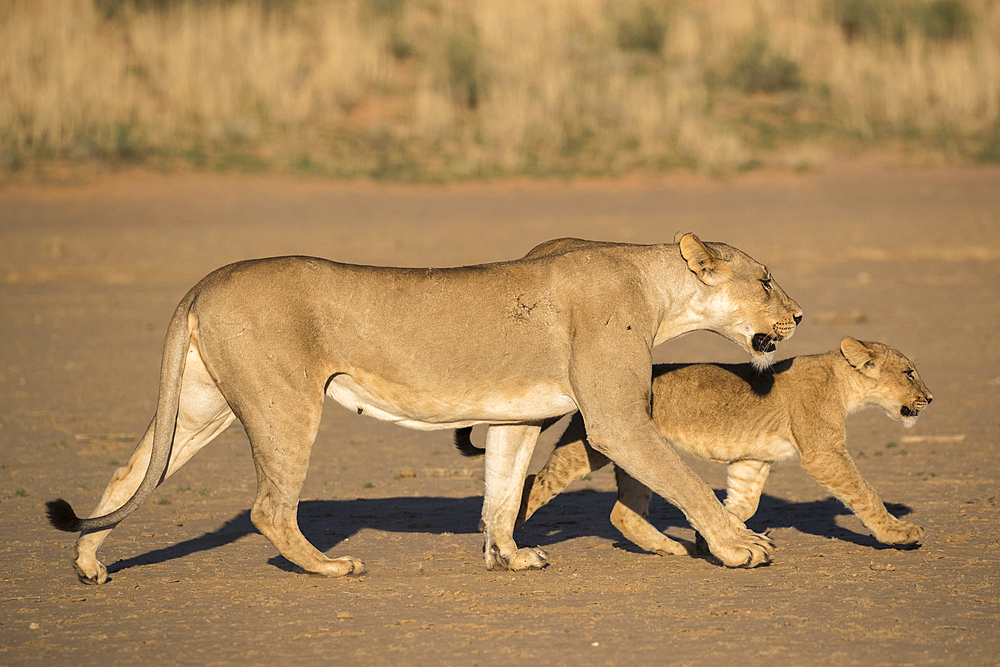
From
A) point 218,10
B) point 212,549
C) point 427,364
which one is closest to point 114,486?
point 212,549

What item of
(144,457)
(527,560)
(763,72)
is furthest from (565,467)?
(763,72)

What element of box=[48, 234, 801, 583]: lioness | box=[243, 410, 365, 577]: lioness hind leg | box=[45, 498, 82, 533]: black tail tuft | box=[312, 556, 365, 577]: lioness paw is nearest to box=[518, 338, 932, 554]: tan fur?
box=[48, 234, 801, 583]: lioness

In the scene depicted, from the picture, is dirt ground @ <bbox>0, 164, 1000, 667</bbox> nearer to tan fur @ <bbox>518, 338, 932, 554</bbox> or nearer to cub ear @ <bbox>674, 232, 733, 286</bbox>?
tan fur @ <bbox>518, 338, 932, 554</bbox>

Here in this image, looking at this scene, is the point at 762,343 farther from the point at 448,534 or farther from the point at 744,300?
the point at 448,534

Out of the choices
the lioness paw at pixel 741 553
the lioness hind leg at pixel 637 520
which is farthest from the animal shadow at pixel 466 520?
the lioness paw at pixel 741 553

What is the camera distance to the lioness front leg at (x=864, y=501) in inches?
270

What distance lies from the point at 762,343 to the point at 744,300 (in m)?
0.27

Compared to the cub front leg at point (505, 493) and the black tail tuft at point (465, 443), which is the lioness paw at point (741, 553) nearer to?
the cub front leg at point (505, 493)

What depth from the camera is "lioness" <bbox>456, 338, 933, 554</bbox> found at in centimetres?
698

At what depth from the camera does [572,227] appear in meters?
20.8

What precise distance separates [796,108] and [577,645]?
24340mm

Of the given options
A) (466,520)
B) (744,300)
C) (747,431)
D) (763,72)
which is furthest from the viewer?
(763,72)

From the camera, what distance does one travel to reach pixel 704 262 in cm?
660

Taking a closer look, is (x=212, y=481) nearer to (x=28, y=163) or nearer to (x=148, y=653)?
(x=148, y=653)
